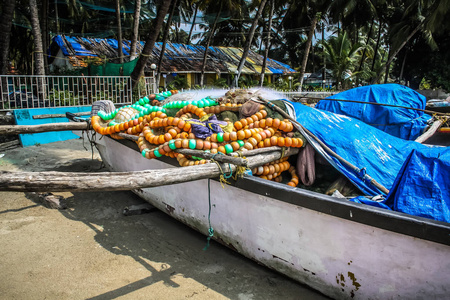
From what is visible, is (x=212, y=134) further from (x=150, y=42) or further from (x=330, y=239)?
(x=150, y=42)

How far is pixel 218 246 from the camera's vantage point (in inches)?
144

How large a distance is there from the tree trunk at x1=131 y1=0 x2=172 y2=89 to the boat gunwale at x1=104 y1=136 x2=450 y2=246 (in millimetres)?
7332

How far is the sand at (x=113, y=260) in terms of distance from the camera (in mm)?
2867

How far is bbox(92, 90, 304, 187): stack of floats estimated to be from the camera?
3314 mm

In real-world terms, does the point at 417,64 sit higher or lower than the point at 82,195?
higher

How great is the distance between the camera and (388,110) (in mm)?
5312

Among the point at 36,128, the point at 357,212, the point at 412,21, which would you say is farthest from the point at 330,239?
the point at 412,21

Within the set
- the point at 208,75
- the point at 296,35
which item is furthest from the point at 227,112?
the point at 296,35

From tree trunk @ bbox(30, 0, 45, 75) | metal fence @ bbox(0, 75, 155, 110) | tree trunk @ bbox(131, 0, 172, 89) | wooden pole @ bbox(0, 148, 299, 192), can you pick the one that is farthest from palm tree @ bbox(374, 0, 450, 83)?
wooden pole @ bbox(0, 148, 299, 192)

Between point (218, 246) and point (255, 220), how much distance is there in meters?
0.82

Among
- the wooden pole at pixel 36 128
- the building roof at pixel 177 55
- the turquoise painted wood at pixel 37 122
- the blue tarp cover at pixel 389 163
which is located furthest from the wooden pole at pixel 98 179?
the building roof at pixel 177 55

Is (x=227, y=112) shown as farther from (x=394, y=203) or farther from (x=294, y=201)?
(x=394, y=203)

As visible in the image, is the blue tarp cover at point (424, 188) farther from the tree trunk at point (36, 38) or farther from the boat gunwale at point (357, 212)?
the tree trunk at point (36, 38)

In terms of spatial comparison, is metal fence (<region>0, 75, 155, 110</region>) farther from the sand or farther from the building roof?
the building roof
